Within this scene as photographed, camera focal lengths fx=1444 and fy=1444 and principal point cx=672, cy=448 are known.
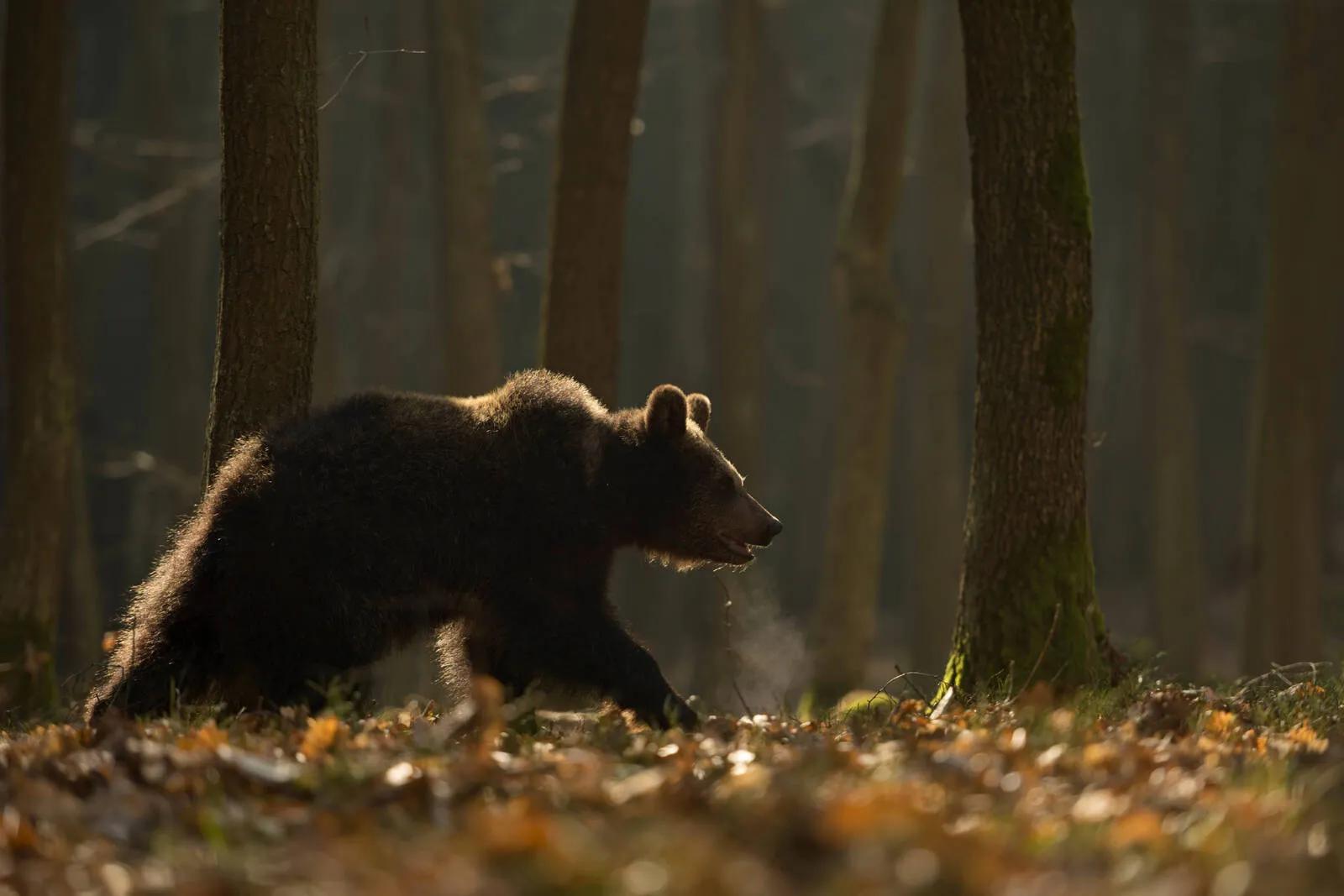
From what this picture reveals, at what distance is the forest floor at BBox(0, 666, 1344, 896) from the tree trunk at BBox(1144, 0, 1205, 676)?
15.9 metres

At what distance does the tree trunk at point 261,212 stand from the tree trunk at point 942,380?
11.3 m

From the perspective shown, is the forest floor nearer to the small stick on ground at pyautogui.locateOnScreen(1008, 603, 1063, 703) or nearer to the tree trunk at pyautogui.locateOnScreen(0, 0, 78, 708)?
the small stick on ground at pyautogui.locateOnScreen(1008, 603, 1063, 703)

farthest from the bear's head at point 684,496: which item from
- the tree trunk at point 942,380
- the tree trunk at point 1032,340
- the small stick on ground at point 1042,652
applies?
the tree trunk at point 942,380

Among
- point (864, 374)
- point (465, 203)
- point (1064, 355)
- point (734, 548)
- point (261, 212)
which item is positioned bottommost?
point (734, 548)

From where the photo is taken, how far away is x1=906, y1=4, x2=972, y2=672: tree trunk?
1777cm

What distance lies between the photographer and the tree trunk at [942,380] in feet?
58.3

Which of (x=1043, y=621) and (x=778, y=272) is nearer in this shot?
(x=1043, y=621)

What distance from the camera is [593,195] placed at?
403 inches

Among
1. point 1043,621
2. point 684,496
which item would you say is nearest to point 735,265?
point 684,496

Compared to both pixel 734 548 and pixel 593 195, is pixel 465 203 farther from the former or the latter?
pixel 734 548

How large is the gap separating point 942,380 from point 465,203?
625 cm

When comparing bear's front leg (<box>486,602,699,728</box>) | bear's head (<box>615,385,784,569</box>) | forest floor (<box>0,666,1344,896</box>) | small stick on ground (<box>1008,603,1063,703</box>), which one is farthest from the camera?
bear's head (<box>615,385,784,569</box>)

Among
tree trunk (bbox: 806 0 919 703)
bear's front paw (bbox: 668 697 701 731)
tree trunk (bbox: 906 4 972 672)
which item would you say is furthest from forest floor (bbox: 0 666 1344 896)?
tree trunk (bbox: 906 4 972 672)

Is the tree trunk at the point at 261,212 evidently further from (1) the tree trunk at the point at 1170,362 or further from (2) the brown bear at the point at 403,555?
(1) the tree trunk at the point at 1170,362
